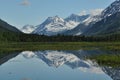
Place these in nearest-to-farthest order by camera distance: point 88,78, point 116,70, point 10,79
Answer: point 10,79 < point 88,78 < point 116,70

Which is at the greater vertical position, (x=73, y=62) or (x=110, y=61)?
(x=110, y=61)

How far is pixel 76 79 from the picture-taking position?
51.9 m

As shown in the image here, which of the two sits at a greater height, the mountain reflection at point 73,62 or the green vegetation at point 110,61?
the green vegetation at point 110,61

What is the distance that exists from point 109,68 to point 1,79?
21.8 meters

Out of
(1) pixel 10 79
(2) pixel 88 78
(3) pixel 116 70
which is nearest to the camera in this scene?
(1) pixel 10 79

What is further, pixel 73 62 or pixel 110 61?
pixel 73 62

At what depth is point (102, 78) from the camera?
52.8 m

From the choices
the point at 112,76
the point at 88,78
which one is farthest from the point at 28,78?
the point at 112,76

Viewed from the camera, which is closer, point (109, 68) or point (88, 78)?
point (88, 78)

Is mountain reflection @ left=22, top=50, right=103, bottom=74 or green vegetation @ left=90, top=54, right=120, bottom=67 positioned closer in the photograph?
mountain reflection @ left=22, top=50, right=103, bottom=74

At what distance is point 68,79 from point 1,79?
1046cm

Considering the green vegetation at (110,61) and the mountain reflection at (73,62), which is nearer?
the mountain reflection at (73,62)

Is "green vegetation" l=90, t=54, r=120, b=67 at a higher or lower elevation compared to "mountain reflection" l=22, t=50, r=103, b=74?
higher

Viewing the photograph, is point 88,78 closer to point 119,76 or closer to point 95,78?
point 95,78
